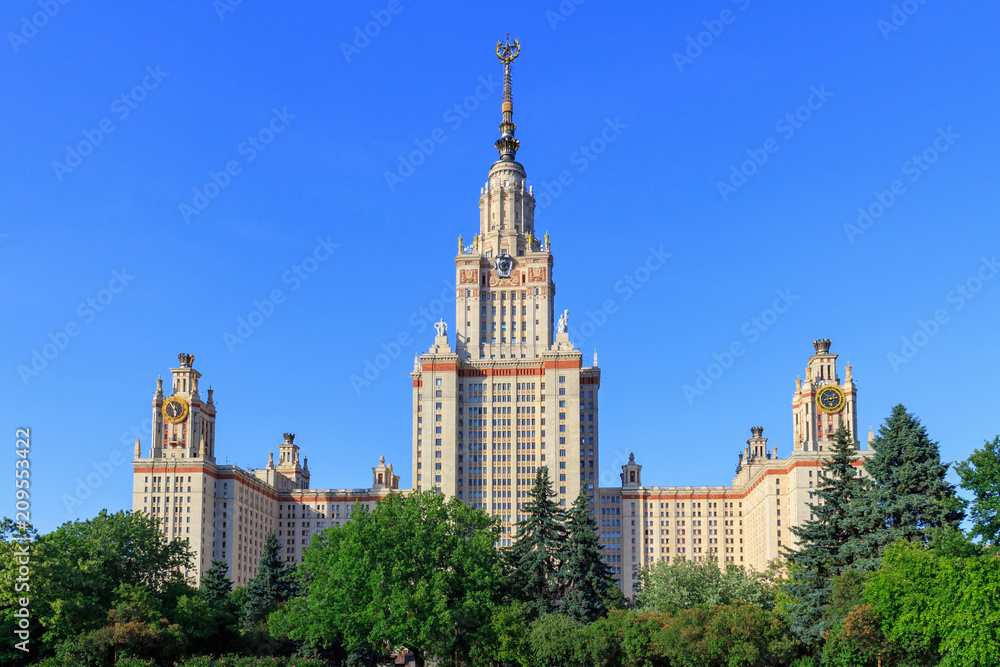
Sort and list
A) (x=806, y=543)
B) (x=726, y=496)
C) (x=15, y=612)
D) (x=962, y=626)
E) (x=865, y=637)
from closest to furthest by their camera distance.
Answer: (x=962, y=626) → (x=865, y=637) → (x=15, y=612) → (x=806, y=543) → (x=726, y=496)

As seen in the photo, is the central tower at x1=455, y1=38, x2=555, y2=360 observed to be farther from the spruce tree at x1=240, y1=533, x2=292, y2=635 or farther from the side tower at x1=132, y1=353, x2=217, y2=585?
the spruce tree at x1=240, y1=533, x2=292, y2=635

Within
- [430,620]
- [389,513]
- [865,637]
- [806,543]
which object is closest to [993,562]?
[865,637]

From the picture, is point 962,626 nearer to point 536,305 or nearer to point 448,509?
point 448,509

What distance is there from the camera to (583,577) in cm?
8944

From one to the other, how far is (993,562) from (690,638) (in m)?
24.2

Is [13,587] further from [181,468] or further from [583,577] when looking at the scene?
[181,468]

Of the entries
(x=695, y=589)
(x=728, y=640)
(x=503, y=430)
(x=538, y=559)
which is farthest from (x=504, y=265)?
(x=728, y=640)

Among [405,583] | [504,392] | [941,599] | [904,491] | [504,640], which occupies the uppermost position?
[504,392]

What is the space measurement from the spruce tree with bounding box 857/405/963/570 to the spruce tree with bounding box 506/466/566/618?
2687cm

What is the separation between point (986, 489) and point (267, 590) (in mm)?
63969

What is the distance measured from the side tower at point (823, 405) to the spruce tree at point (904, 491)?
10489 cm

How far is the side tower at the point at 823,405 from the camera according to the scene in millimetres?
177750

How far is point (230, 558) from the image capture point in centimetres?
17762

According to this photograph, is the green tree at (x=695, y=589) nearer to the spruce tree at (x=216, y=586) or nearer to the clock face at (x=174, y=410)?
the spruce tree at (x=216, y=586)
